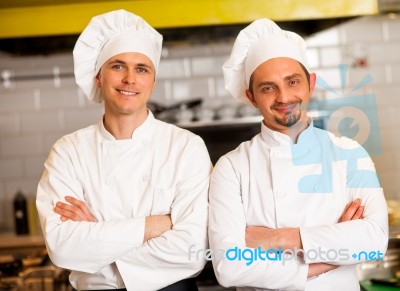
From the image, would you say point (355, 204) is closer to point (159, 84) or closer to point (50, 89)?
point (159, 84)

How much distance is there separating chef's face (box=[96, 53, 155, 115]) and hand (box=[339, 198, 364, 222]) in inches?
23.8

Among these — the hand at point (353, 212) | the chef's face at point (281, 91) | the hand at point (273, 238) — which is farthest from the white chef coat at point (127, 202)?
the hand at point (353, 212)

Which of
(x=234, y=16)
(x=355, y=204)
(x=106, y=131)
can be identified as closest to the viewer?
(x=355, y=204)

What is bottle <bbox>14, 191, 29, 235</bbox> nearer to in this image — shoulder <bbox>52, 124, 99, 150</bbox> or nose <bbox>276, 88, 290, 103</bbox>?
shoulder <bbox>52, 124, 99, 150</bbox>

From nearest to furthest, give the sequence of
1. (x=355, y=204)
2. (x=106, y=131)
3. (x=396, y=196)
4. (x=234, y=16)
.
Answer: (x=355, y=204), (x=106, y=131), (x=234, y=16), (x=396, y=196)

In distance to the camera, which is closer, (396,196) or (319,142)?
(319,142)

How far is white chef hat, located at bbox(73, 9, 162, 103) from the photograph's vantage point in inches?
63.4

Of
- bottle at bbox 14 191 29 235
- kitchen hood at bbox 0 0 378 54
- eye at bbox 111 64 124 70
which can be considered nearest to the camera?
eye at bbox 111 64 124 70

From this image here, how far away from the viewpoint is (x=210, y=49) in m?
2.94

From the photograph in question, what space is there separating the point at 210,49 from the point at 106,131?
1.39 metres

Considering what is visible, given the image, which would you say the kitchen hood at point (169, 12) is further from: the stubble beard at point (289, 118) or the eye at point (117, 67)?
the stubble beard at point (289, 118)

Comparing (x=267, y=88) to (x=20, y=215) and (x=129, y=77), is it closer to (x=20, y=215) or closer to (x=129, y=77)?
(x=129, y=77)

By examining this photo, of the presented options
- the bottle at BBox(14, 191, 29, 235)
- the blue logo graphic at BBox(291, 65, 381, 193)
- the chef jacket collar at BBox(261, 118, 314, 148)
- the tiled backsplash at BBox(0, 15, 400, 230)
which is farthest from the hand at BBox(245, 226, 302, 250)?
the bottle at BBox(14, 191, 29, 235)

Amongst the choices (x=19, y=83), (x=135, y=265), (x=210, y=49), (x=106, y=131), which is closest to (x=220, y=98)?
(x=210, y=49)
